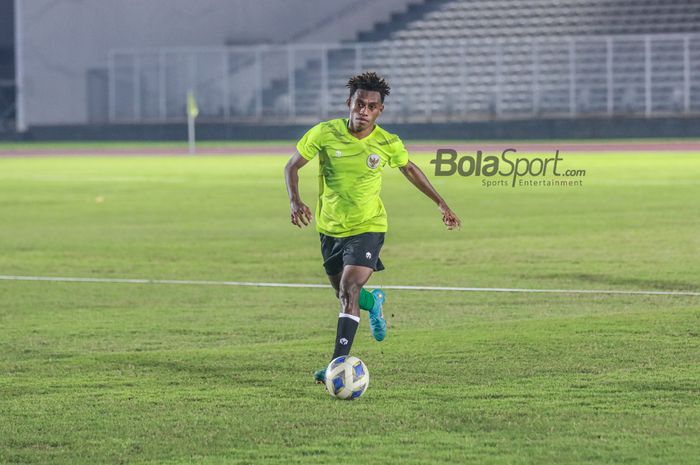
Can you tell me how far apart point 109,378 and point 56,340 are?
5.59ft

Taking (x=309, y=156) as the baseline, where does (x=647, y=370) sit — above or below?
below

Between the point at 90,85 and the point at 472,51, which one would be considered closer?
the point at 472,51

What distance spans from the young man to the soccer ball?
457 mm

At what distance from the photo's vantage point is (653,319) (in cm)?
1073

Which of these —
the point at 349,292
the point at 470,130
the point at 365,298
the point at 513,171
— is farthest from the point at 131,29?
the point at 349,292

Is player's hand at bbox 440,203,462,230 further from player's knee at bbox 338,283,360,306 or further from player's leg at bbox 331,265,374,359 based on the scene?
player's knee at bbox 338,283,360,306

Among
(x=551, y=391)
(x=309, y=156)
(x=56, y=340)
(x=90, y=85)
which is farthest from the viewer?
(x=90, y=85)

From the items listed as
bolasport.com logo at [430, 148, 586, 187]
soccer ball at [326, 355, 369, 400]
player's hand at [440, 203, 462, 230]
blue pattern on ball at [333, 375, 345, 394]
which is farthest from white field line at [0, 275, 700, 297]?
bolasport.com logo at [430, 148, 586, 187]

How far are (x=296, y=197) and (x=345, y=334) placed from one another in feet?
2.63

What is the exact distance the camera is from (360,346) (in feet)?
32.0

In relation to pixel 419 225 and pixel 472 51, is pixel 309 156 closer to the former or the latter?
pixel 419 225

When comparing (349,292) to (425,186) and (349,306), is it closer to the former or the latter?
(349,306)

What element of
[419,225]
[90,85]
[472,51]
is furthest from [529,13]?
[419,225]

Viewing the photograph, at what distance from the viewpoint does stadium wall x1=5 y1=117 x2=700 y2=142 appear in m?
46.5
